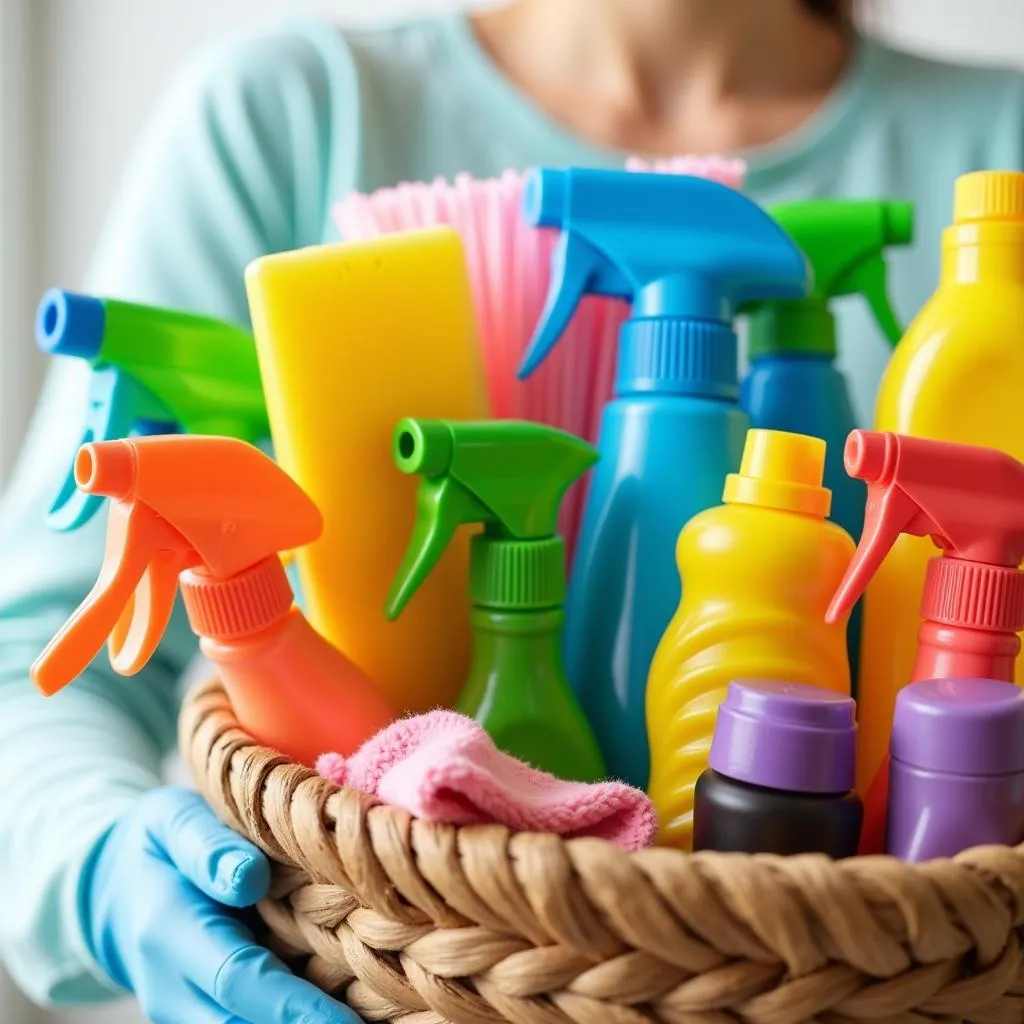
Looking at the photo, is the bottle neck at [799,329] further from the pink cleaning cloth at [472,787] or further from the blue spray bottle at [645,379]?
the pink cleaning cloth at [472,787]

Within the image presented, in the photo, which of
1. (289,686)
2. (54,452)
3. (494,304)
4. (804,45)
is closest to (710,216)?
(494,304)

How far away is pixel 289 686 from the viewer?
317 millimetres

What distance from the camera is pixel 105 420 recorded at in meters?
0.36

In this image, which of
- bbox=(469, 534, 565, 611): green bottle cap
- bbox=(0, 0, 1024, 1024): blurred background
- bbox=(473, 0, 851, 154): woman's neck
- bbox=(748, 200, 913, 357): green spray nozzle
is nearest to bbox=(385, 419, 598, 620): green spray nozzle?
bbox=(469, 534, 565, 611): green bottle cap

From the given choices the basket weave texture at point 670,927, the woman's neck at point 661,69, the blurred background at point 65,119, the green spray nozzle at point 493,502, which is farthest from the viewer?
the blurred background at point 65,119

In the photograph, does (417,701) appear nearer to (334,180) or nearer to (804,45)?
(334,180)

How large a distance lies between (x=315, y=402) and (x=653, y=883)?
188mm

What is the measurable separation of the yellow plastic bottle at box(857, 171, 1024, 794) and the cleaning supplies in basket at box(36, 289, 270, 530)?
0.69ft

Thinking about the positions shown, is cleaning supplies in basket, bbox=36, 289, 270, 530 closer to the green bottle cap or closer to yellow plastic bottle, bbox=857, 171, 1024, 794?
the green bottle cap

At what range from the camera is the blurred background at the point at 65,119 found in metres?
0.88

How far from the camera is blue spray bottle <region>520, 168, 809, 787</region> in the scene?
354 millimetres

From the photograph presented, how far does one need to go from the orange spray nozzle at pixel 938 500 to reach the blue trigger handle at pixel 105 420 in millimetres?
222

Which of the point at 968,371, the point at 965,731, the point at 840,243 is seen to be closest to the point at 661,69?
the point at 840,243

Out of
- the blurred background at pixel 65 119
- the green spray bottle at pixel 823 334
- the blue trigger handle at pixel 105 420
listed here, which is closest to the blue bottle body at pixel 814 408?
the green spray bottle at pixel 823 334
